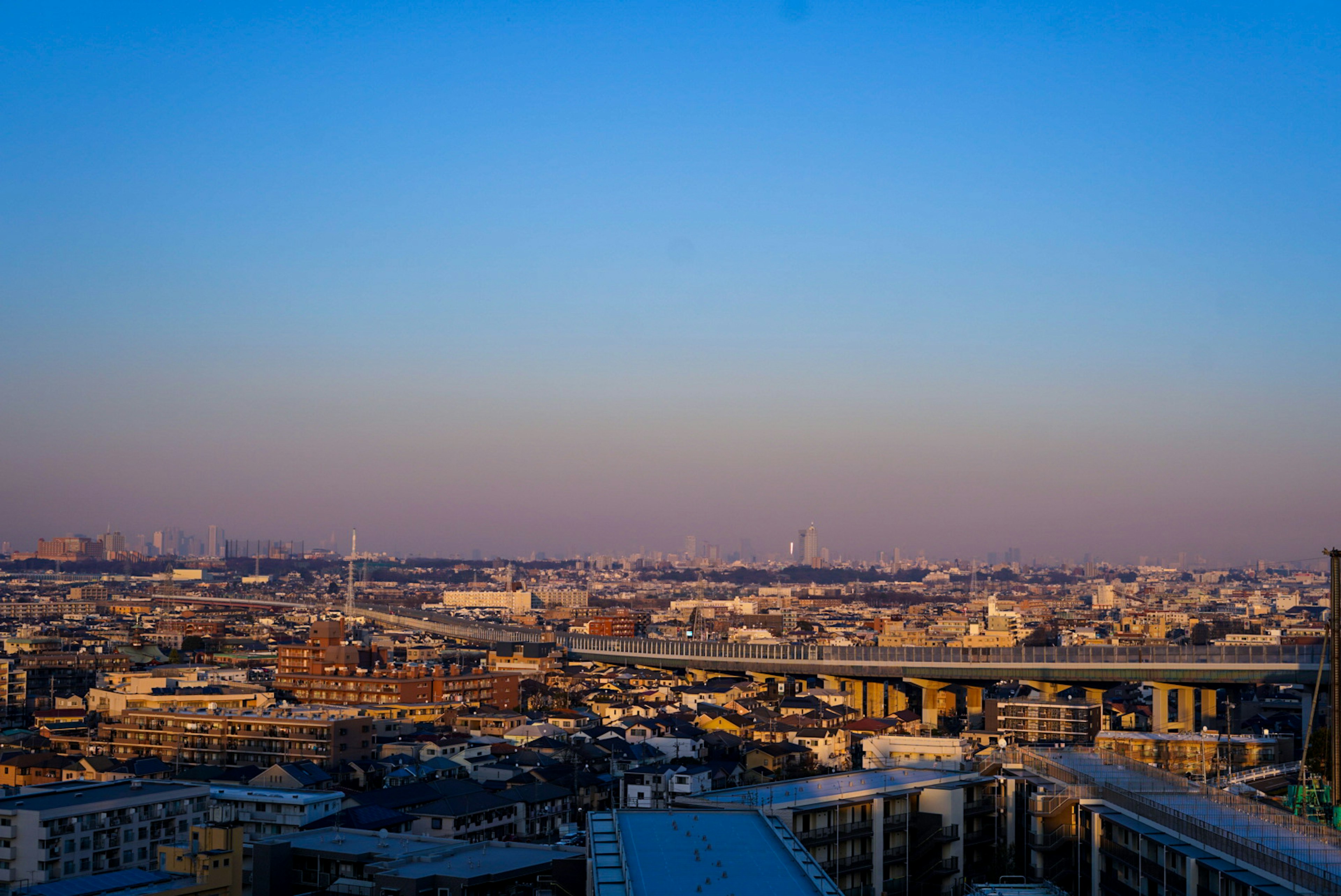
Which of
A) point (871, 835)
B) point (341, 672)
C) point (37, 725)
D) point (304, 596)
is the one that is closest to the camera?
point (871, 835)

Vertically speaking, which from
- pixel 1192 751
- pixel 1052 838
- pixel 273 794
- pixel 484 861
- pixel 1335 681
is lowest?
pixel 273 794

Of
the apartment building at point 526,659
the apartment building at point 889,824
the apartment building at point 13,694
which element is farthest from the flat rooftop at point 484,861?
the apartment building at point 526,659

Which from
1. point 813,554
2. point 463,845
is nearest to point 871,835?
point 463,845

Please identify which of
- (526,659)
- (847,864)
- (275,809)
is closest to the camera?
(847,864)

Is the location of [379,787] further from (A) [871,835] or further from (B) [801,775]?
(A) [871,835]

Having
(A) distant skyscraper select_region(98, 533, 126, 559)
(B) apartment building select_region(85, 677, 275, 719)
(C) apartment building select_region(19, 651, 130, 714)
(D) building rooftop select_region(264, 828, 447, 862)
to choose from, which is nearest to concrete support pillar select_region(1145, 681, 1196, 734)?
(B) apartment building select_region(85, 677, 275, 719)

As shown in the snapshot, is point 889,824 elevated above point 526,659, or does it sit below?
above

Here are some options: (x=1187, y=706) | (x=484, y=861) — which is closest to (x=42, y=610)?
(x=1187, y=706)

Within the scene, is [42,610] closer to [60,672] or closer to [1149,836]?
[60,672]
